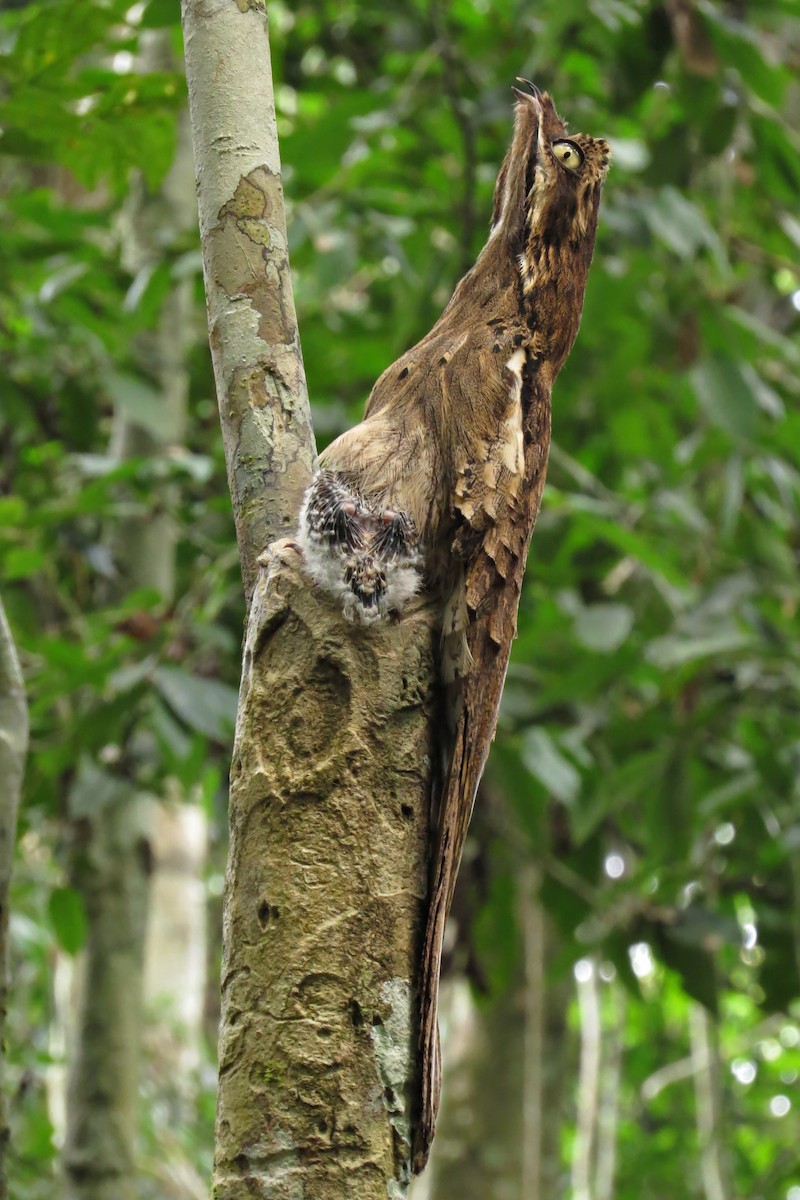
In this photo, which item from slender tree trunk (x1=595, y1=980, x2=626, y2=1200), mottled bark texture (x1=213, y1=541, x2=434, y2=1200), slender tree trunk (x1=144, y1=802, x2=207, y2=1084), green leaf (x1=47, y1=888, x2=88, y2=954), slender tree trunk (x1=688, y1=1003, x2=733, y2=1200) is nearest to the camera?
mottled bark texture (x1=213, y1=541, x2=434, y2=1200)

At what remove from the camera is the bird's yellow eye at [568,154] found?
1.91 m

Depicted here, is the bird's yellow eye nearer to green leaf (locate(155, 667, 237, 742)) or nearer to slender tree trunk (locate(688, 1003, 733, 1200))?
green leaf (locate(155, 667, 237, 742))

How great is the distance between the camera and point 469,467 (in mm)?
1756

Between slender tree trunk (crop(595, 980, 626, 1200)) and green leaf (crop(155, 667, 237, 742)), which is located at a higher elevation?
green leaf (crop(155, 667, 237, 742))

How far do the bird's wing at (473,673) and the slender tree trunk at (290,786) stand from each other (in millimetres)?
24

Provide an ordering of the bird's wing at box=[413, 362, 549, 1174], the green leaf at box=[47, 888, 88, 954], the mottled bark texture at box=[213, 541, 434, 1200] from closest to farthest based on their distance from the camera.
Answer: the mottled bark texture at box=[213, 541, 434, 1200], the bird's wing at box=[413, 362, 549, 1174], the green leaf at box=[47, 888, 88, 954]

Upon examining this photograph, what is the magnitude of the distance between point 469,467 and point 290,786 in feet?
1.74

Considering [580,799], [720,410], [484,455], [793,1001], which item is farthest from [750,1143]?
[484,455]

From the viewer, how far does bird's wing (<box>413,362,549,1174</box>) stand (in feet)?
4.77

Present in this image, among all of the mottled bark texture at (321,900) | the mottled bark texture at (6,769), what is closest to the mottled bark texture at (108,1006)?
the mottled bark texture at (6,769)

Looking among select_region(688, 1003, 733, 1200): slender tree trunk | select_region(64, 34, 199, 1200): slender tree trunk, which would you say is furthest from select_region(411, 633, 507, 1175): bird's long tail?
select_region(688, 1003, 733, 1200): slender tree trunk

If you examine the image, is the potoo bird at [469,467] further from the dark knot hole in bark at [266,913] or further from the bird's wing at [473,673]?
the dark knot hole in bark at [266,913]

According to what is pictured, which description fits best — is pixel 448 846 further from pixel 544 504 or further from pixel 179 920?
pixel 179 920

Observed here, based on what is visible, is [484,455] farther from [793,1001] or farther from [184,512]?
[793,1001]
